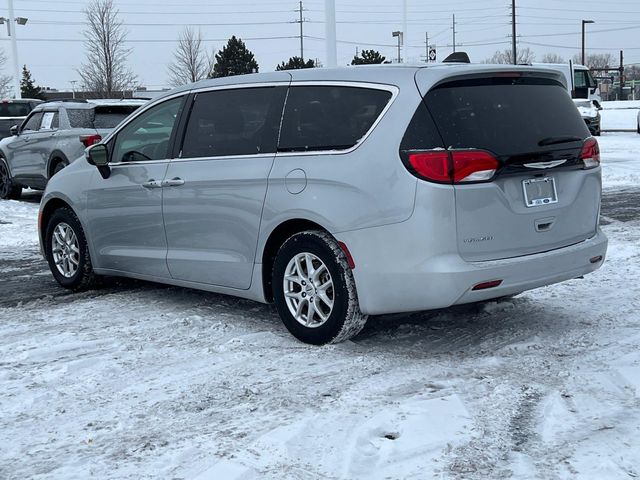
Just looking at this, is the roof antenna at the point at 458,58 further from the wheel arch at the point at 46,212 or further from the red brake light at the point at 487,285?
the wheel arch at the point at 46,212

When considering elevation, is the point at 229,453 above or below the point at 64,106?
below

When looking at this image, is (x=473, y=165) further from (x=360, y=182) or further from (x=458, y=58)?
(x=458, y=58)

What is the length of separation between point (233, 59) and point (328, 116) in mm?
46241

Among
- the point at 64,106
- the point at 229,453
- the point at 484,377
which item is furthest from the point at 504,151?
the point at 64,106

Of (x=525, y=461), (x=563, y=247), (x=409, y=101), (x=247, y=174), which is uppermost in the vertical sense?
(x=409, y=101)

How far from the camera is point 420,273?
4703 millimetres

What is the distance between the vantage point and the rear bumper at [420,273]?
4676mm

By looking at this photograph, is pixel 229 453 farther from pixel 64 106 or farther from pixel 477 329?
pixel 64 106

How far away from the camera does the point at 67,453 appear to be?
3684 millimetres

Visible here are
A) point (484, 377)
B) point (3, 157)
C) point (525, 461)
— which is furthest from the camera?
point (3, 157)

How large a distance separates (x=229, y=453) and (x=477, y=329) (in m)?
2.51

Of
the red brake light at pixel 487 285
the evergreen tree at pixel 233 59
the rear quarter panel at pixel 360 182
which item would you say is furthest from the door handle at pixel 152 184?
the evergreen tree at pixel 233 59

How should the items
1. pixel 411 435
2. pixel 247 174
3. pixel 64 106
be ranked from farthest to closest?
1. pixel 64 106
2. pixel 247 174
3. pixel 411 435

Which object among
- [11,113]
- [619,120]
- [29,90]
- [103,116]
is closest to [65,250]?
[103,116]
